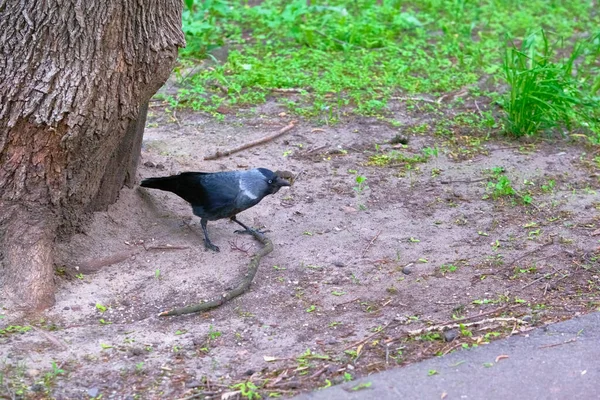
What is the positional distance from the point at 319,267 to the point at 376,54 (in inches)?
181

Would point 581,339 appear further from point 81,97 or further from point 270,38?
point 270,38

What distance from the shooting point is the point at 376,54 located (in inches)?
372

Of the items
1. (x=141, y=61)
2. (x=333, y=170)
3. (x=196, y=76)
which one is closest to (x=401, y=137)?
(x=333, y=170)

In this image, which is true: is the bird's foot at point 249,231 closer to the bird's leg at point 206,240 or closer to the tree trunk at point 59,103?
the bird's leg at point 206,240

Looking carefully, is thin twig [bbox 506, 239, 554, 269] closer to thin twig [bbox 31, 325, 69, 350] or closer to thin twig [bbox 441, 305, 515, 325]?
thin twig [bbox 441, 305, 515, 325]

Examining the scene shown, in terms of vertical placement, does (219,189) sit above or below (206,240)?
above

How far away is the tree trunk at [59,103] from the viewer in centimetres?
454

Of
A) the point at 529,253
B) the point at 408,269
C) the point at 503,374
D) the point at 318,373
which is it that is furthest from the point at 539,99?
the point at 318,373

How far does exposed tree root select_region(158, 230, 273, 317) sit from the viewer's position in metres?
4.78

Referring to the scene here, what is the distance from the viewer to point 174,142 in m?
7.23

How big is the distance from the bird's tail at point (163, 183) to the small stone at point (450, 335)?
7.51ft

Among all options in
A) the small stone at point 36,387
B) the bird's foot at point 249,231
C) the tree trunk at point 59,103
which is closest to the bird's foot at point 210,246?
the bird's foot at point 249,231

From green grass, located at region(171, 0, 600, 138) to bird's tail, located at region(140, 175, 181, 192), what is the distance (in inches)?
89.3

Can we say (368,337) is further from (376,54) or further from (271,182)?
(376,54)
